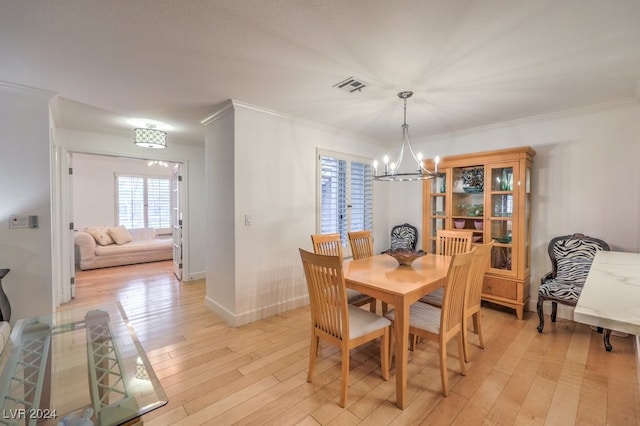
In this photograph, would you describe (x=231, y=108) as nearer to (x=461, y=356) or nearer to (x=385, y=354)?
(x=385, y=354)

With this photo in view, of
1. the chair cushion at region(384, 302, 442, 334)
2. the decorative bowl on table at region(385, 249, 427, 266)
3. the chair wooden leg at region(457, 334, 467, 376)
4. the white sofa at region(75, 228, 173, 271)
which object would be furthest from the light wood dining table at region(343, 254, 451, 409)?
the white sofa at region(75, 228, 173, 271)

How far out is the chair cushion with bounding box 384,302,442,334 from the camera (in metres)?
1.98

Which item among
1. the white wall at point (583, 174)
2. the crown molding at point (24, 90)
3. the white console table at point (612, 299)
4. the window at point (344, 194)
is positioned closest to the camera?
the white console table at point (612, 299)

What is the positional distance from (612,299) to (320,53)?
2.05 metres

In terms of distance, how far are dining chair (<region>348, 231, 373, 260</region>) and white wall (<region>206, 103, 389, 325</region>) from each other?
662mm

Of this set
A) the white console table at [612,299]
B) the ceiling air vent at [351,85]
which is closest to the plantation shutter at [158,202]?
the ceiling air vent at [351,85]

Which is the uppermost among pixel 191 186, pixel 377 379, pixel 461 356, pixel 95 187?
pixel 95 187

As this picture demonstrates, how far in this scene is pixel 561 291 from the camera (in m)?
2.71

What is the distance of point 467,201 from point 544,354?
1995mm

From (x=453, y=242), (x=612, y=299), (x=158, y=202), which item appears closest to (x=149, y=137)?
(x=453, y=242)

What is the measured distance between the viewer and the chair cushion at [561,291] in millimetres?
2635

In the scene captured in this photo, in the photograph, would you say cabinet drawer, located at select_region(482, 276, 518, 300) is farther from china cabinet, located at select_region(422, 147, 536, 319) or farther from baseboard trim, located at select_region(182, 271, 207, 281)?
baseboard trim, located at select_region(182, 271, 207, 281)

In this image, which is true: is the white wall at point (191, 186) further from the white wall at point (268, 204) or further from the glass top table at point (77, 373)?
the glass top table at point (77, 373)

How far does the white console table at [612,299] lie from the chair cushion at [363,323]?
3.90 ft
